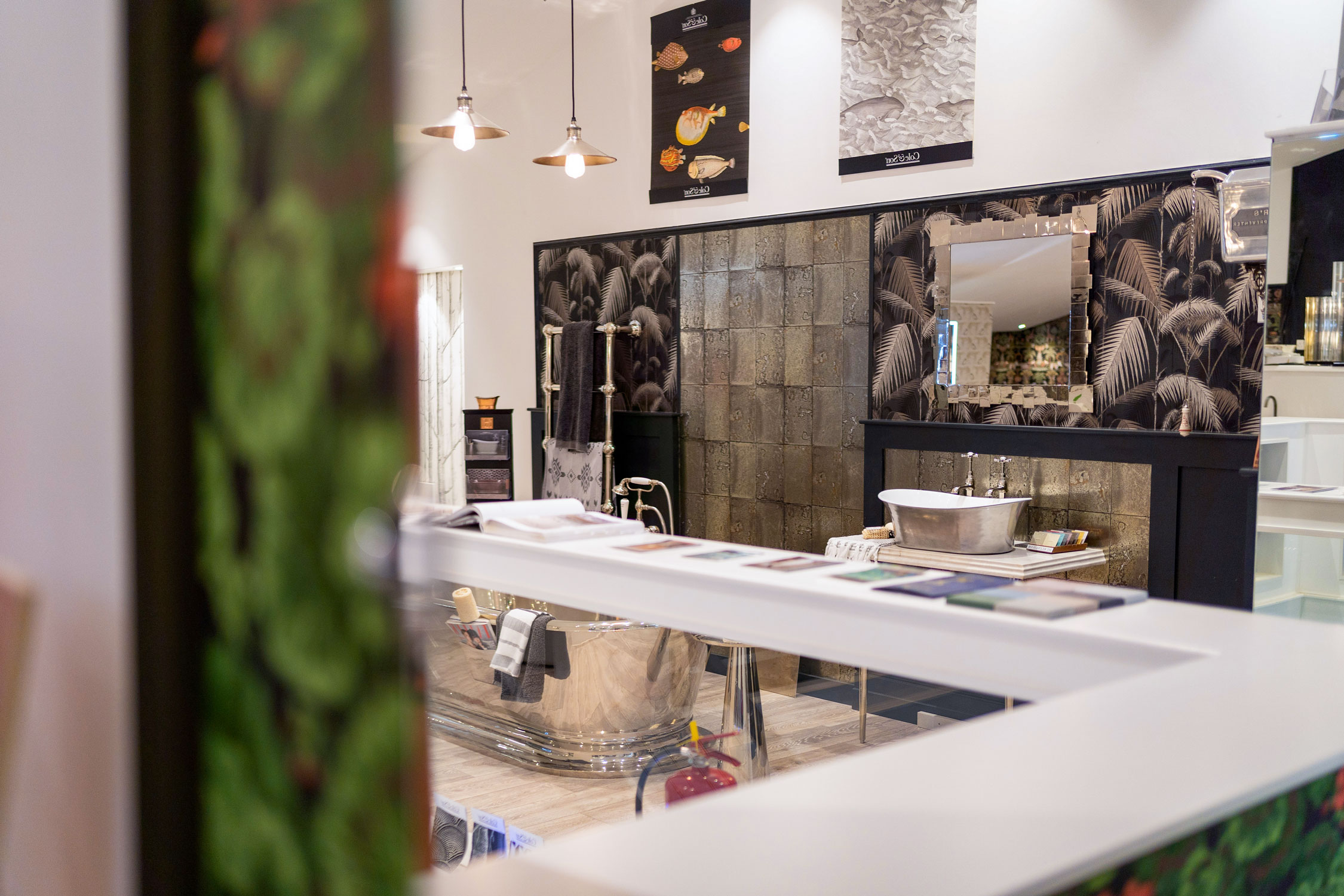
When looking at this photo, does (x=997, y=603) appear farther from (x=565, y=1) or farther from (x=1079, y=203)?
(x=565, y=1)

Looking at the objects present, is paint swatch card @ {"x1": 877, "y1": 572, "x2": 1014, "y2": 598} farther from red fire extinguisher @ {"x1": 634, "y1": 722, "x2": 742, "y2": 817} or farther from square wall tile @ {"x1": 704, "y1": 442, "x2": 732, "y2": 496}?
square wall tile @ {"x1": 704, "y1": 442, "x2": 732, "y2": 496}

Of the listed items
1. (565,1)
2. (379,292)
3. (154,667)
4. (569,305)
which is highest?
(565,1)

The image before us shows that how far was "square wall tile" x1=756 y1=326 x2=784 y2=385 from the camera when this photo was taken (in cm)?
538

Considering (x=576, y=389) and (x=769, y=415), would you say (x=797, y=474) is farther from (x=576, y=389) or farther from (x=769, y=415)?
(x=576, y=389)

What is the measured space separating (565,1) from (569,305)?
5.60ft

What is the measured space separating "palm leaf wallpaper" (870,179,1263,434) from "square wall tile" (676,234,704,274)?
137 centimetres

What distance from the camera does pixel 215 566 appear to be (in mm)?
458

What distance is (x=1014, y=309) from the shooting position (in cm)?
453

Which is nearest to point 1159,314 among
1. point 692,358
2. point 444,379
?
point 692,358

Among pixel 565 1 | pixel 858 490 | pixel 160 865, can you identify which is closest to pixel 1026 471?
pixel 858 490

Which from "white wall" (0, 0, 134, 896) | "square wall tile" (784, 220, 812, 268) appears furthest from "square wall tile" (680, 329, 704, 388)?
"white wall" (0, 0, 134, 896)

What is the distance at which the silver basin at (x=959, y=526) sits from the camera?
3.97m

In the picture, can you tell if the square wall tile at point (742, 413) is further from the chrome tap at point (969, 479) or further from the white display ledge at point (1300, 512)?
the white display ledge at point (1300, 512)

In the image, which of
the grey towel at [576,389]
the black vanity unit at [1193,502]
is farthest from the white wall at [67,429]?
the grey towel at [576,389]
